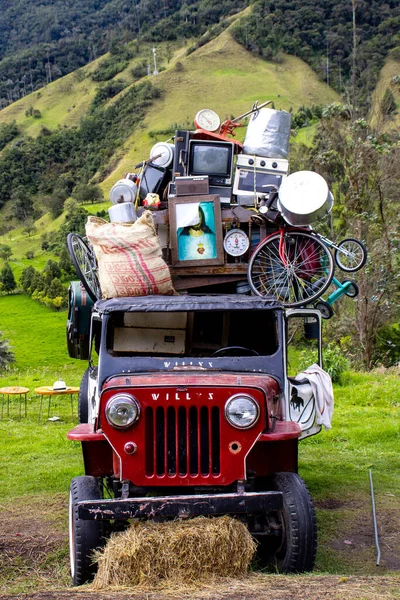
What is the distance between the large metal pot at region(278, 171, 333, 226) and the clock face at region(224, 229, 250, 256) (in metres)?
0.59

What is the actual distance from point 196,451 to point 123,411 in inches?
23.4

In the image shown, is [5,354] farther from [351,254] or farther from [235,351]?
[235,351]

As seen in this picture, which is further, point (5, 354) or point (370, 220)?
point (5, 354)

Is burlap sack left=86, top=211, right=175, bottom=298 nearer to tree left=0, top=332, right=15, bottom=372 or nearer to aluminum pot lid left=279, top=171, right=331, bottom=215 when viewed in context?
aluminum pot lid left=279, top=171, right=331, bottom=215

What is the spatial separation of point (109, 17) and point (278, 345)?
175 meters

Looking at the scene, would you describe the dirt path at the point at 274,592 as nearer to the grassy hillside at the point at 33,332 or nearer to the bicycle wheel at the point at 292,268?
the bicycle wheel at the point at 292,268

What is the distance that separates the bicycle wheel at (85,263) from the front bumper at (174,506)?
3.21 meters

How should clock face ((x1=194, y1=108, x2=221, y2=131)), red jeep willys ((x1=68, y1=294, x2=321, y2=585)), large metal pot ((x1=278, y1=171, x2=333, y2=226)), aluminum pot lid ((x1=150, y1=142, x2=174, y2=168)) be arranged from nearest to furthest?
red jeep willys ((x1=68, y1=294, x2=321, y2=585)), large metal pot ((x1=278, y1=171, x2=333, y2=226)), aluminum pot lid ((x1=150, y1=142, x2=174, y2=168)), clock face ((x1=194, y1=108, x2=221, y2=131))

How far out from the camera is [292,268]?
25.5 feet

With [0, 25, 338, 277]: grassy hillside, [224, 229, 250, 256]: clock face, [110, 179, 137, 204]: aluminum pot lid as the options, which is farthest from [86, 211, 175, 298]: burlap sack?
[0, 25, 338, 277]: grassy hillside

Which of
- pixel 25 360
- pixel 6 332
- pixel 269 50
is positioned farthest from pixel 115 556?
pixel 269 50

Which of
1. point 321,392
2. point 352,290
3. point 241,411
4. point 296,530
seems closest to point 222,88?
point 352,290

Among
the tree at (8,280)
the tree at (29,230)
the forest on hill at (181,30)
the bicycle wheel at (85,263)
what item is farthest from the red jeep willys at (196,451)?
the tree at (29,230)

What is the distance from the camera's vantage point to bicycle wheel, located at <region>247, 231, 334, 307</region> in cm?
755
